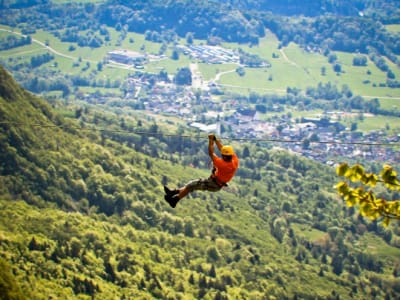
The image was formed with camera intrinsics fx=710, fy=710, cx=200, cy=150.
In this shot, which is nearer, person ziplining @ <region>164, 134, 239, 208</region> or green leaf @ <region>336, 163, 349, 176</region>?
green leaf @ <region>336, 163, 349, 176</region>

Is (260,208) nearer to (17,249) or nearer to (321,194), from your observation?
(321,194)

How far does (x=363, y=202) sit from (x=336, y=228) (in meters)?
120

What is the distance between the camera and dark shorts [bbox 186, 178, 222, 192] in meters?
18.7

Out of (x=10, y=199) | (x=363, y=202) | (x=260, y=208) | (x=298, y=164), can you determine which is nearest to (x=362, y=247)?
(x=260, y=208)

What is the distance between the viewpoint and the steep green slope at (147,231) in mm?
71750

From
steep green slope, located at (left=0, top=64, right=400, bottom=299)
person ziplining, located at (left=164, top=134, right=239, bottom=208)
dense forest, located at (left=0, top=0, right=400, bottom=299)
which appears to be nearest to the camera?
person ziplining, located at (left=164, top=134, right=239, bottom=208)

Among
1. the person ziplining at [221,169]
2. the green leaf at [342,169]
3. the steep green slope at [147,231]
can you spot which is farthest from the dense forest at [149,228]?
the green leaf at [342,169]

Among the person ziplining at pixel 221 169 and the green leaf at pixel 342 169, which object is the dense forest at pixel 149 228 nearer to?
the person ziplining at pixel 221 169

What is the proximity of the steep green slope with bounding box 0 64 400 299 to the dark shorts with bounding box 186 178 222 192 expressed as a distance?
116 feet

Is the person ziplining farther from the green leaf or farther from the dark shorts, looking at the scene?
the green leaf

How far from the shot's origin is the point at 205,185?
18859 millimetres

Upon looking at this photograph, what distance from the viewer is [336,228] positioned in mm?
126438

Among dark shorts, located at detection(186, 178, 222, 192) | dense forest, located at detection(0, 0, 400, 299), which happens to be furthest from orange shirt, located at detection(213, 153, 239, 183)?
dense forest, located at detection(0, 0, 400, 299)

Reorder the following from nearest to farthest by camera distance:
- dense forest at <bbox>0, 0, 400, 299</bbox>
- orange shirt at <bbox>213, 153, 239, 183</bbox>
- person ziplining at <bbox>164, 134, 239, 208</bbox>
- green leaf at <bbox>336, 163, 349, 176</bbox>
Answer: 1. green leaf at <bbox>336, 163, 349, 176</bbox>
2. person ziplining at <bbox>164, 134, 239, 208</bbox>
3. orange shirt at <bbox>213, 153, 239, 183</bbox>
4. dense forest at <bbox>0, 0, 400, 299</bbox>
